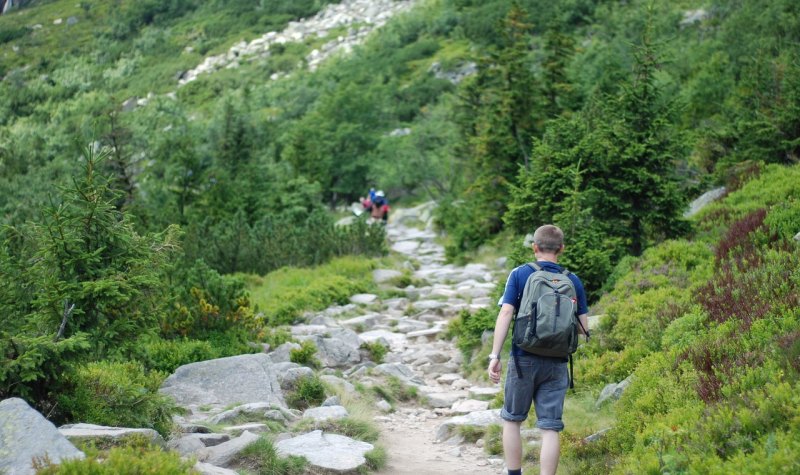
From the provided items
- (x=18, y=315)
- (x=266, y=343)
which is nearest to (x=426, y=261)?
(x=266, y=343)

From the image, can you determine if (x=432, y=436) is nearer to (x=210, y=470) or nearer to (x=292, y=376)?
(x=292, y=376)

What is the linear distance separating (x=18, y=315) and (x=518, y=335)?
4682 millimetres

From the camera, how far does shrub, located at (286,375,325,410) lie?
8.61 m

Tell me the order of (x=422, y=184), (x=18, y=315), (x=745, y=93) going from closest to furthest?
(x=18, y=315), (x=745, y=93), (x=422, y=184)

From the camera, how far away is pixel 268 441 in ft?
20.5

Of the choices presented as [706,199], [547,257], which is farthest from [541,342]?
[706,199]

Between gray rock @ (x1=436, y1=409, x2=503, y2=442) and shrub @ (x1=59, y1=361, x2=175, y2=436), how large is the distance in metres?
2.85

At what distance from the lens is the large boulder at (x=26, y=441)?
468 centimetres

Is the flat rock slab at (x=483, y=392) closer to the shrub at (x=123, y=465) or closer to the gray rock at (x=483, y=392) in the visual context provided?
the gray rock at (x=483, y=392)

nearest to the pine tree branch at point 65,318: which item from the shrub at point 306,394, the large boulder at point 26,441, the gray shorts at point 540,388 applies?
the large boulder at point 26,441

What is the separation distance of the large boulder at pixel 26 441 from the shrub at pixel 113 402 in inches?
37.9

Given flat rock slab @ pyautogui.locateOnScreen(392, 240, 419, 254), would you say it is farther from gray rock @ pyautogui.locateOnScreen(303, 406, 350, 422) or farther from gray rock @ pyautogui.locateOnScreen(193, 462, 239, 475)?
gray rock @ pyautogui.locateOnScreen(193, 462, 239, 475)

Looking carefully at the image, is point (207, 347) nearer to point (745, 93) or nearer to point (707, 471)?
point (707, 471)

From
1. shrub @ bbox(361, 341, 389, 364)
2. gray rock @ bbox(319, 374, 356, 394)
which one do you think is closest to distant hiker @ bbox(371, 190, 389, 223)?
shrub @ bbox(361, 341, 389, 364)
